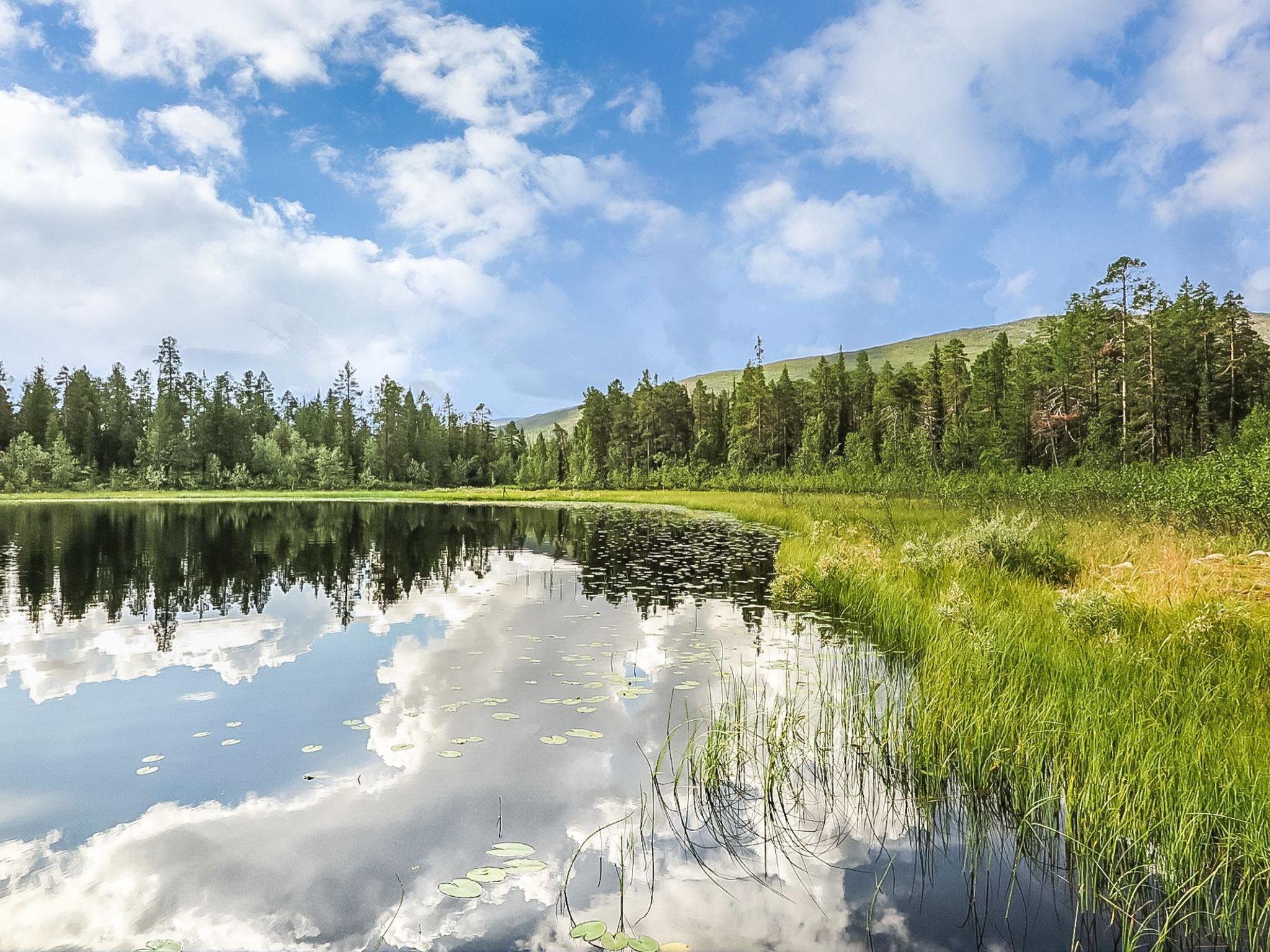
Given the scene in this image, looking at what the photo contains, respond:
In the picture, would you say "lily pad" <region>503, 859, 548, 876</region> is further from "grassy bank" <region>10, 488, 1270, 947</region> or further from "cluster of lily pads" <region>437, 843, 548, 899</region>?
"grassy bank" <region>10, 488, 1270, 947</region>

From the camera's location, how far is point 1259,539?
14656 millimetres

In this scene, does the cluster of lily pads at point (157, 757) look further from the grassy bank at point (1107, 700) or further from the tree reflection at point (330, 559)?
the grassy bank at point (1107, 700)

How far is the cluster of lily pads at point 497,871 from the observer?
4848 mm

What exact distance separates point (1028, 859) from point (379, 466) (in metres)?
119

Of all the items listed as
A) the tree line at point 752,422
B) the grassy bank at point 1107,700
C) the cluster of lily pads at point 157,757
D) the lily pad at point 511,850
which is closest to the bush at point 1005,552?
the grassy bank at point 1107,700

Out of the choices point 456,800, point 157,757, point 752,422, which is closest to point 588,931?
point 456,800

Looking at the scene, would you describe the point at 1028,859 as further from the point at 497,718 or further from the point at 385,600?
the point at 385,600

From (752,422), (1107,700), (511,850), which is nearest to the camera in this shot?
(511,850)

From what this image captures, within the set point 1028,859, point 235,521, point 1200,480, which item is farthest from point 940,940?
point 235,521

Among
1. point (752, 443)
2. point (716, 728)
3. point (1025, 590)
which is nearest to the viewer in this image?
point (716, 728)

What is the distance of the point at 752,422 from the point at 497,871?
3548 inches

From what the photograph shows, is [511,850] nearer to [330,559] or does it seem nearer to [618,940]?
[618,940]

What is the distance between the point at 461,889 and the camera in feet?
15.9

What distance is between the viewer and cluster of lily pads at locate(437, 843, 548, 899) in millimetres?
4848
